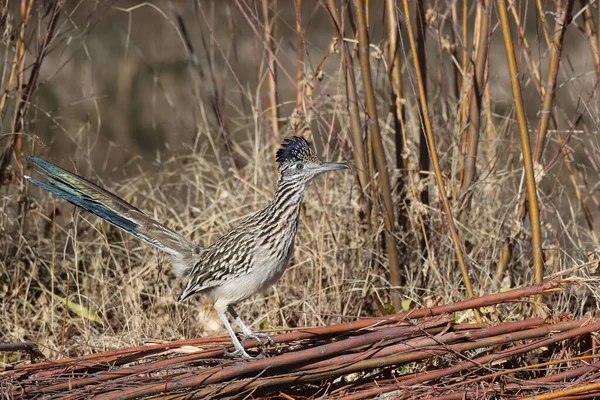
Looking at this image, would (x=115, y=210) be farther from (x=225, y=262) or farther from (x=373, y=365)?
(x=373, y=365)

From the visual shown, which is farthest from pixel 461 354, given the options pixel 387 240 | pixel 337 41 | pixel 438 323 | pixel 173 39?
pixel 173 39

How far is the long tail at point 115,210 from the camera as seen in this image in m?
4.21

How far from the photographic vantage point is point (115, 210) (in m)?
4.36

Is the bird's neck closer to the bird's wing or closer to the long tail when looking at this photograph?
the bird's wing

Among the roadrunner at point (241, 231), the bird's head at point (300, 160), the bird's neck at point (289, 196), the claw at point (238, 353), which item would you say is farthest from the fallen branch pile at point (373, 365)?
the bird's head at point (300, 160)

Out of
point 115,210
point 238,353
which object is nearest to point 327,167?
point 238,353

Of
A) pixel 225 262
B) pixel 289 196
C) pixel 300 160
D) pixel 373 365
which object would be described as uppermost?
pixel 300 160

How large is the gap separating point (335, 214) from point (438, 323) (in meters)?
1.47

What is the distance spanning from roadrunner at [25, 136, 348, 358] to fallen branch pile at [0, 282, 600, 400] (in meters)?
0.31

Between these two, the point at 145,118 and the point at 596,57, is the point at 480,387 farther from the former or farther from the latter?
the point at 145,118

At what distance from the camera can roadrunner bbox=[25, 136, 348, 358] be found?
3973 millimetres

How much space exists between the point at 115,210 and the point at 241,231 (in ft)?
1.99

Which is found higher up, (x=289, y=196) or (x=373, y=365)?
(x=289, y=196)

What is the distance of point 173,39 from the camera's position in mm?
11711
